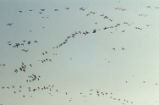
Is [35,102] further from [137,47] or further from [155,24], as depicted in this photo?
[155,24]

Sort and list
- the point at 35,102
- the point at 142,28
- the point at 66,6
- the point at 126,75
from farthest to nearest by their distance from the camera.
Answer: the point at 66,6 → the point at 142,28 → the point at 126,75 → the point at 35,102

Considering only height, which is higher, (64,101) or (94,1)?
(94,1)

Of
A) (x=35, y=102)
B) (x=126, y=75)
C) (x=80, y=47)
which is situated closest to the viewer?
(x=35, y=102)

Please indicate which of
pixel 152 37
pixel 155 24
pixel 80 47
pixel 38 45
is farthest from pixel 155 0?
pixel 38 45

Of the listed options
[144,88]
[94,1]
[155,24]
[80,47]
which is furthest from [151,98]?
[94,1]

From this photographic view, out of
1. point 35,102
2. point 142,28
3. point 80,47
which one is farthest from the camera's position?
point 142,28

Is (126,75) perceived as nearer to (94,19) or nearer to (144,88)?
(144,88)

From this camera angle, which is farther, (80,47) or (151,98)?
(80,47)

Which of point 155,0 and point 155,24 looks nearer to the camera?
point 155,24

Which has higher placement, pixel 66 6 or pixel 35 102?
pixel 66 6

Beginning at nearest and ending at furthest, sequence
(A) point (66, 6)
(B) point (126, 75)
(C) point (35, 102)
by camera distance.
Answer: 1. (C) point (35, 102)
2. (B) point (126, 75)
3. (A) point (66, 6)
